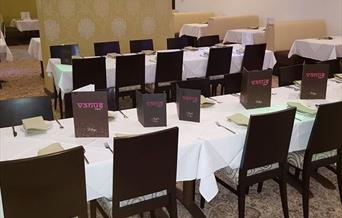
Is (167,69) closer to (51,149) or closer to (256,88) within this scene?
(256,88)

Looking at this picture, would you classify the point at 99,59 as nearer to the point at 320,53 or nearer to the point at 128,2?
the point at 128,2

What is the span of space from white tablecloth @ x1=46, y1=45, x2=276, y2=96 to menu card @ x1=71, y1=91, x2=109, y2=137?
1.98 m

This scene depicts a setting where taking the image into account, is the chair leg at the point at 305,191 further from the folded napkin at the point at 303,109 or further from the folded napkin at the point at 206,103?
the folded napkin at the point at 206,103

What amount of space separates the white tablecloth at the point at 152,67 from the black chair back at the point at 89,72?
17 cm

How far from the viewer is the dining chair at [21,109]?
2570 millimetres

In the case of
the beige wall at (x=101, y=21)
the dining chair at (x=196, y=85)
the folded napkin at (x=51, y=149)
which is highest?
the beige wall at (x=101, y=21)

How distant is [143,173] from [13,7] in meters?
11.2

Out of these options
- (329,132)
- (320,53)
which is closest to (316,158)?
(329,132)

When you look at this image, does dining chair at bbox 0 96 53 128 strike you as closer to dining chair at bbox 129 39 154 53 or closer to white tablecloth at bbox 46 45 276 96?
white tablecloth at bbox 46 45 276 96

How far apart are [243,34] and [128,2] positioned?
253 cm

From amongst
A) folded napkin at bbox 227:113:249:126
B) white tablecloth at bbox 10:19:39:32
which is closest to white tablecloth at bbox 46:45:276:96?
folded napkin at bbox 227:113:249:126

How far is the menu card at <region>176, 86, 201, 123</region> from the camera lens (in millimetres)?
2432

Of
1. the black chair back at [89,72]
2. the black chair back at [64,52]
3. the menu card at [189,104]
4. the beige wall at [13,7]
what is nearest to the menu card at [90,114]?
the menu card at [189,104]

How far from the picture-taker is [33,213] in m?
1.71
